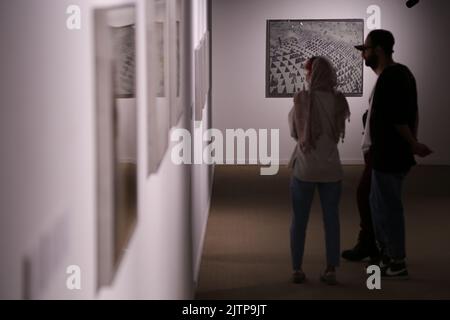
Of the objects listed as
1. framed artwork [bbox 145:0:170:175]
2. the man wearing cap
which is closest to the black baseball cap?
the man wearing cap

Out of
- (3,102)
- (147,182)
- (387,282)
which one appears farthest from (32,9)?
(387,282)

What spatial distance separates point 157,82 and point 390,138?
3513mm

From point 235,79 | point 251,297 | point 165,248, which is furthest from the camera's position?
point 235,79

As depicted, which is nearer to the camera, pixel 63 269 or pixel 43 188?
pixel 43 188

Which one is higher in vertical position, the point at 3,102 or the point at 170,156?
the point at 3,102

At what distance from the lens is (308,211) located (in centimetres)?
611

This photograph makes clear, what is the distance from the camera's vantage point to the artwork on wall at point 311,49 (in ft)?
44.7

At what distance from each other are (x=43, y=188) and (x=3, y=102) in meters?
0.23

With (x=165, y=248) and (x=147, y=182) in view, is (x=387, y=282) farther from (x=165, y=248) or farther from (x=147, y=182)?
(x=147, y=182)

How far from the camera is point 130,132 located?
2.11 metres

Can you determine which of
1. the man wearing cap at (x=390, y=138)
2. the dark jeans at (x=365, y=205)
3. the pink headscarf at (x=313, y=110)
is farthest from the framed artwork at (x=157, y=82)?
the dark jeans at (x=365, y=205)

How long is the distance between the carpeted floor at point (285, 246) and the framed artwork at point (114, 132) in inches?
153

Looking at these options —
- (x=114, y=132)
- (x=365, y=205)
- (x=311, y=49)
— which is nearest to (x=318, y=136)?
(x=365, y=205)

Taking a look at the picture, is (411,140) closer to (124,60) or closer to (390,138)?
(390,138)
